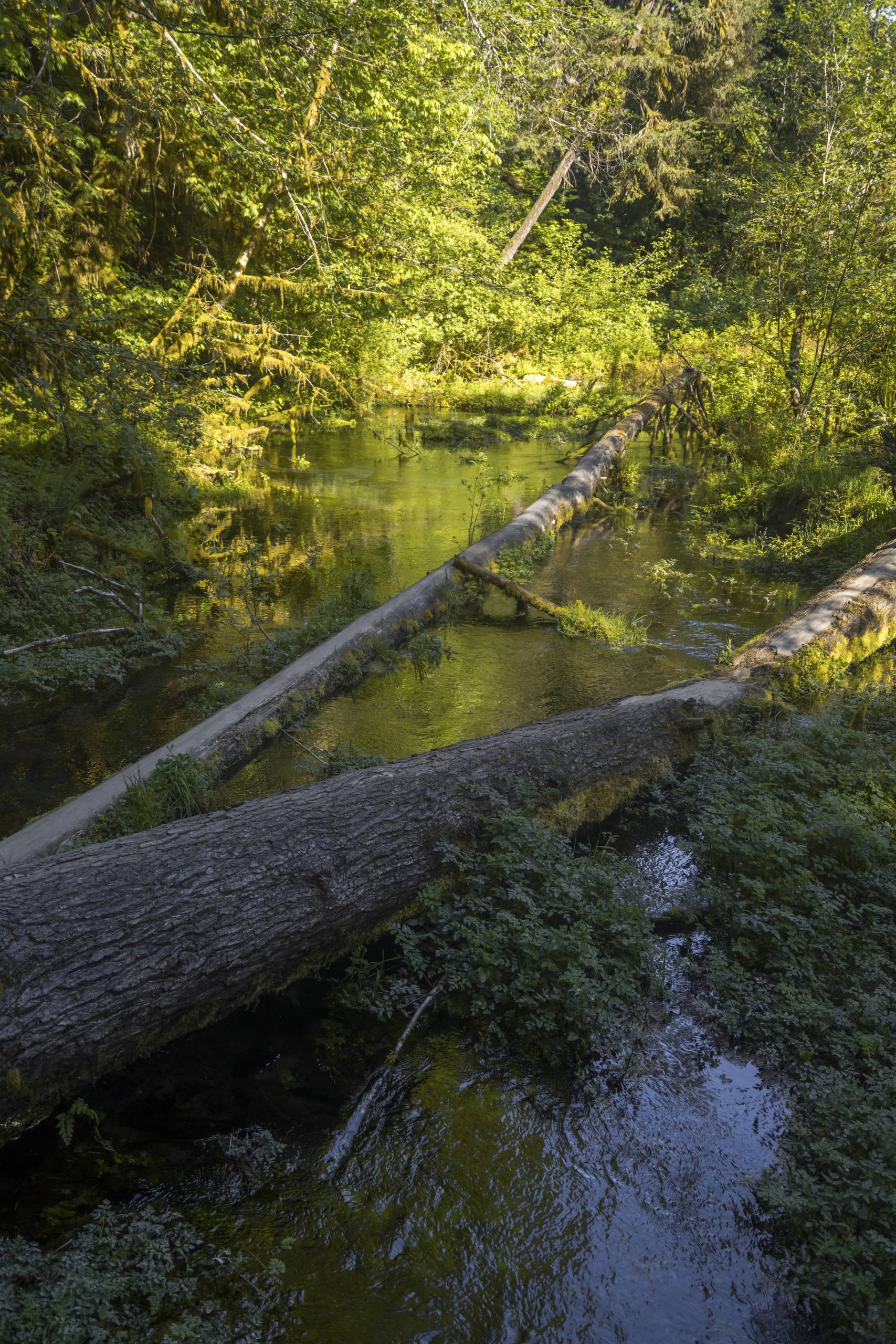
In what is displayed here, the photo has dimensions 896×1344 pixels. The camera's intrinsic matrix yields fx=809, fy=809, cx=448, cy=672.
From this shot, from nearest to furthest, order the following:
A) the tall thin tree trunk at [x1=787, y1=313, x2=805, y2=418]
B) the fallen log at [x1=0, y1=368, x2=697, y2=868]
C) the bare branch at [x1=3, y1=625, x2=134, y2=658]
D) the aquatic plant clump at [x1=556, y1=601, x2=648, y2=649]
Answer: the fallen log at [x1=0, y1=368, x2=697, y2=868]
the bare branch at [x1=3, y1=625, x2=134, y2=658]
the aquatic plant clump at [x1=556, y1=601, x2=648, y2=649]
the tall thin tree trunk at [x1=787, y1=313, x2=805, y2=418]

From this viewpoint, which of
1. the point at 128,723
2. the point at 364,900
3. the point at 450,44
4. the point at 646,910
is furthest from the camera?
the point at 450,44

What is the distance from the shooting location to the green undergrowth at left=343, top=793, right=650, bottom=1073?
130 inches

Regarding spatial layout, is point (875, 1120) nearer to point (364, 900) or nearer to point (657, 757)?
point (364, 900)

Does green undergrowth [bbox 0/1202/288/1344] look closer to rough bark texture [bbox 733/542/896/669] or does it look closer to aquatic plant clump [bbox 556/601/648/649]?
rough bark texture [bbox 733/542/896/669]

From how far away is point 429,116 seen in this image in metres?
11.9

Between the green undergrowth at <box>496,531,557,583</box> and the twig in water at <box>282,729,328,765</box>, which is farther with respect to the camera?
the green undergrowth at <box>496,531,557,583</box>

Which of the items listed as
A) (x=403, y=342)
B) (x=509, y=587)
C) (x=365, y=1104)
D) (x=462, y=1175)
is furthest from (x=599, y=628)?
(x=403, y=342)

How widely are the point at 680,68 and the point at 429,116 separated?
1751 cm

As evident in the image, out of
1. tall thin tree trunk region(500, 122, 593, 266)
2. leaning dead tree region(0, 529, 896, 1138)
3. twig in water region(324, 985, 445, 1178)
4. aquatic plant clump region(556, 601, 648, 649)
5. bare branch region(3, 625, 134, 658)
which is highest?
tall thin tree trunk region(500, 122, 593, 266)

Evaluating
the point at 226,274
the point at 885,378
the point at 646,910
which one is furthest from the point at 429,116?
the point at 646,910

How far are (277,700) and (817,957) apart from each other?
370 centimetres

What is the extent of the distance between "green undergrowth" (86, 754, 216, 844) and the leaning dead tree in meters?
0.50

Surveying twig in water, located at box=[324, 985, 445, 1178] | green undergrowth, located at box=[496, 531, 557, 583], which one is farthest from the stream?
green undergrowth, located at box=[496, 531, 557, 583]

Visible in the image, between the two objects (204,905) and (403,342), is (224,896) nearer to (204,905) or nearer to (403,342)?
(204,905)
